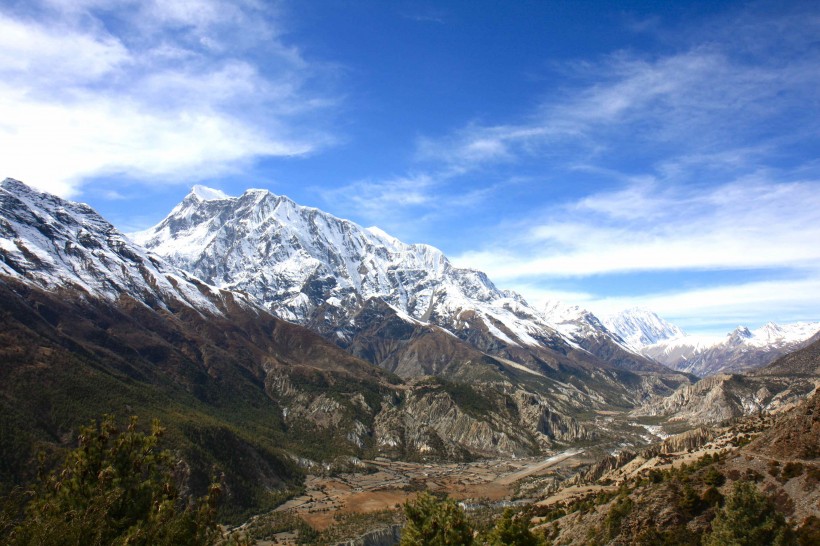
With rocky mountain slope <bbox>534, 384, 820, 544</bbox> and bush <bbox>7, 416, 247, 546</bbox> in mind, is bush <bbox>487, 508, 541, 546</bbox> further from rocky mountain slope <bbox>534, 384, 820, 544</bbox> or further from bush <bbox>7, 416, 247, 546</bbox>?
bush <bbox>7, 416, 247, 546</bbox>

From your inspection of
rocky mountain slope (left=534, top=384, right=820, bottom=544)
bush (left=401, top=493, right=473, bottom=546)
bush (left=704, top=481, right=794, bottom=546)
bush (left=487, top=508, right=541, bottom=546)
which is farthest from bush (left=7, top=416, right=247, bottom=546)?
rocky mountain slope (left=534, top=384, right=820, bottom=544)

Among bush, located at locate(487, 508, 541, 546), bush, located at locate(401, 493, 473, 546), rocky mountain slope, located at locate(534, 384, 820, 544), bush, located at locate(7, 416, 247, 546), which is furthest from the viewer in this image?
rocky mountain slope, located at locate(534, 384, 820, 544)

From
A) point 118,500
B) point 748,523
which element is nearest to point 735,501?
point 748,523

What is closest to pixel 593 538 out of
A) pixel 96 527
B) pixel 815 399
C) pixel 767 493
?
pixel 767 493

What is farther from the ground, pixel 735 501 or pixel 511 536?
pixel 735 501

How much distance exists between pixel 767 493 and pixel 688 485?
11.3 meters

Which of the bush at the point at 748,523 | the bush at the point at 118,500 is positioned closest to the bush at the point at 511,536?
the bush at the point at 748,523

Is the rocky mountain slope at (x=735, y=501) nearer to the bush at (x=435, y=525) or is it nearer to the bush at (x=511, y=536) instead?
the bush at (x=511, y=536)

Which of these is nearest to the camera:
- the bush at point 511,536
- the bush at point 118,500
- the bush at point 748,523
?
the bush at point 118,500

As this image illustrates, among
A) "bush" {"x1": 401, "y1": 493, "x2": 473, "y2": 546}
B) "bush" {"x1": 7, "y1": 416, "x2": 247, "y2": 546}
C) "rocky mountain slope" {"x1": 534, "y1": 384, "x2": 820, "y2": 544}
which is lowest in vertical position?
"rocky mountain slope" {"x1": 534, "y1": 384, "x2": 820, "y2": 544}

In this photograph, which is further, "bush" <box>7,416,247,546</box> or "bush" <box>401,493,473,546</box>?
"bush" <box>401,493,473,546</box>

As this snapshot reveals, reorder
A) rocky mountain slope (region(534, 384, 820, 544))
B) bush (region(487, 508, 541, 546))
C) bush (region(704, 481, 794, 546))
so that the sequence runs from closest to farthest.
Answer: bush (region(704, 481, 794, 546)) → bush (region(487, 508, 541, 546)) → rocky mountain slope (region(534, 384, 820, 544))

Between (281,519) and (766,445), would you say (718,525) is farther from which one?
(281,519)

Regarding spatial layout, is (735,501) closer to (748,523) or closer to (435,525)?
(748,523)
